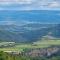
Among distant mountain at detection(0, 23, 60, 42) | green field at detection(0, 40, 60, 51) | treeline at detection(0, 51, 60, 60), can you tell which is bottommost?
treeline at detection(0, 51, 60, 60)

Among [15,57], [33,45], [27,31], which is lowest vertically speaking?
[15,57]

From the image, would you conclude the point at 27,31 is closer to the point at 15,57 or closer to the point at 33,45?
the point at 33,45

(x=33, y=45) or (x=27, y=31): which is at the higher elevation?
(x=27, y=31)

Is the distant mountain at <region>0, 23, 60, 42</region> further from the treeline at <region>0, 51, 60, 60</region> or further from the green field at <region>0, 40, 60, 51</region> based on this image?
the treeline at <region>0, 51, 60, 60</region>

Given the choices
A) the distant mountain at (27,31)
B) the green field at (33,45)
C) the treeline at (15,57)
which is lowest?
the treeline at (15,57)

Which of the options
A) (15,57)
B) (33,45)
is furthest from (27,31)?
(15,57)

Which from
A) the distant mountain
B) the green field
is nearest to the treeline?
the green field

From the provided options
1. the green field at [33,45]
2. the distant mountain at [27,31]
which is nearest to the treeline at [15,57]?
the green field at [33,45]

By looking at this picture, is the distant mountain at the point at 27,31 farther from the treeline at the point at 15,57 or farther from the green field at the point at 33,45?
the treeline at the point at 15,57

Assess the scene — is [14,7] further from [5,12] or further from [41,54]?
[41,54]
